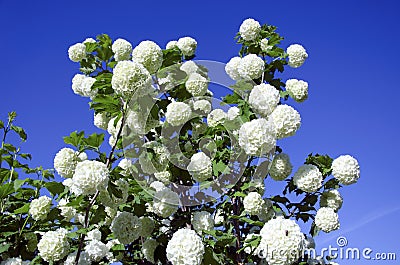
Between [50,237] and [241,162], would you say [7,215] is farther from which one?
[241,162]

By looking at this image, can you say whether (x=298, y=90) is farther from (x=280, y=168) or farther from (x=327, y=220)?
(x=327, y=220)

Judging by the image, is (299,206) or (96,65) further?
(96,65)

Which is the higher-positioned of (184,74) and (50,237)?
(184,74)

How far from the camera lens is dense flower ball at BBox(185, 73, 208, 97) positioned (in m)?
3.67

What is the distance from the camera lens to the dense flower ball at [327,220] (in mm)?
3352

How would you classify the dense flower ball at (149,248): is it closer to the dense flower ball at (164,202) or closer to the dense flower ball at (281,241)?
the dense flower ball at (164,202)

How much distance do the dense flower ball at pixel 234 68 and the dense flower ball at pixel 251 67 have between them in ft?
0.56

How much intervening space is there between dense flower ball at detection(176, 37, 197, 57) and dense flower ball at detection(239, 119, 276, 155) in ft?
4.34

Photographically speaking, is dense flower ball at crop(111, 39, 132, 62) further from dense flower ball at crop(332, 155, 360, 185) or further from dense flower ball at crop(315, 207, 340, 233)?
dense flower ball at crop(315, 207, 340, 233)

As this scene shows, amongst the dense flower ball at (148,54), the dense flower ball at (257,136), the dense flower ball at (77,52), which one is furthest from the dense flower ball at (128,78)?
the dense flower ball at (77,52)

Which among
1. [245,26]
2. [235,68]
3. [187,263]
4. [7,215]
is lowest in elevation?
[187,263]

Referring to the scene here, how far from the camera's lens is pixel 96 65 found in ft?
13.5

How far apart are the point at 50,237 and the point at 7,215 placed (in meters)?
0.56

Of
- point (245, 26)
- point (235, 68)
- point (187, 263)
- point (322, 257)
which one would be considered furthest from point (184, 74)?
point (322, 257)
